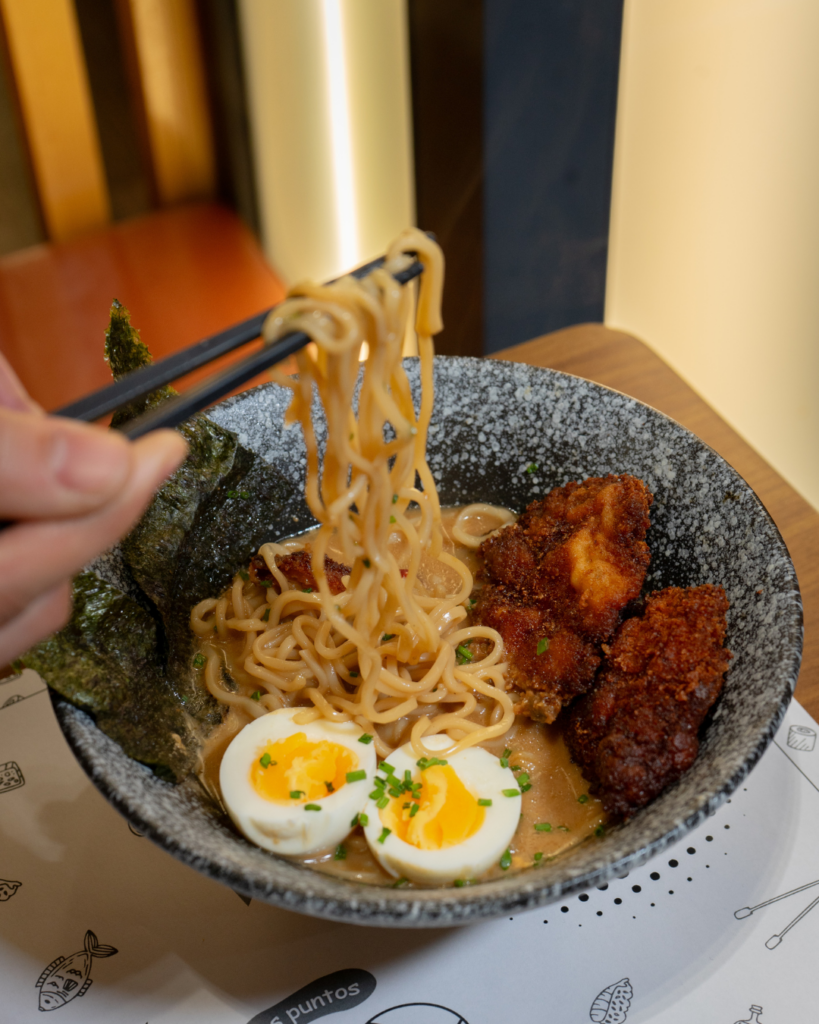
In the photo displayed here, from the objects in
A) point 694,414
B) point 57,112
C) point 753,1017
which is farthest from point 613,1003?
point 57,112

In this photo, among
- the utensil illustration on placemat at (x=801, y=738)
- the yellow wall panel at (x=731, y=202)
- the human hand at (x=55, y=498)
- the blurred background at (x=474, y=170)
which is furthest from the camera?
the blurred background at (x=474, y=170)

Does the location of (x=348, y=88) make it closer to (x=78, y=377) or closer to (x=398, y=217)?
(x=398, y=217)

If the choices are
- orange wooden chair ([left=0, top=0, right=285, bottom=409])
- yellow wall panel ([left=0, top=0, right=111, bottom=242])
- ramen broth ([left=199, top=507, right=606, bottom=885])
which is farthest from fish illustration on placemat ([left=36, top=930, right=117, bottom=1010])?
yellow wall panel ([left=0, top=0, right=111, bottom=242])

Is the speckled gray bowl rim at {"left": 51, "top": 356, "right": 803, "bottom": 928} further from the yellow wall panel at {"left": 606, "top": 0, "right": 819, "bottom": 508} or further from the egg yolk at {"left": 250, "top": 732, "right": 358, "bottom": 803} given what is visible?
the yellow wall panel at {"left": 606, "top": 0, "right": 819, "bottom": 508}

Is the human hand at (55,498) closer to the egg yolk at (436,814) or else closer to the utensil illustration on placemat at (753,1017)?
the egg yolk at (436,814)

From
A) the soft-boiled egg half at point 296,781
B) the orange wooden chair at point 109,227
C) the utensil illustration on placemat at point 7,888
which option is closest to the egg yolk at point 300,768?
the soft-boiled egg half at point 296,781
